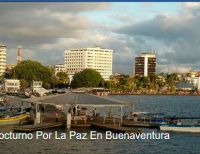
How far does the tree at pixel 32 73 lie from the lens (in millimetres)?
161750

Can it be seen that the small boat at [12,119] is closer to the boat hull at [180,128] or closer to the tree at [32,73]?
the boat hull at [180,128]

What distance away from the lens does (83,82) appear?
6457 inches

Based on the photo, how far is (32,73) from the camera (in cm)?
16162

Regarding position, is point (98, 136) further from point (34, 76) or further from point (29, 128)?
point (34, 76)

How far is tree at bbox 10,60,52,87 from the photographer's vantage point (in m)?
162

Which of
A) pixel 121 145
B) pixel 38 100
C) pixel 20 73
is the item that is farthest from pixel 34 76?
pixel 121 145

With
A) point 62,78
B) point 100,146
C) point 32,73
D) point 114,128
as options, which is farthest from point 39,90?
point 100,146

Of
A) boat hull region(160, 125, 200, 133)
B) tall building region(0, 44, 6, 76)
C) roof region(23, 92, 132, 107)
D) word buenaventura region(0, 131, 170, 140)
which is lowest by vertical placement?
word buenaventura region(0, 131, 170, 140)

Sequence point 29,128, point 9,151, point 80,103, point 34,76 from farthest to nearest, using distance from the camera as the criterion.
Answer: point 34,76, point 80,103, point 29,128, point 9,151

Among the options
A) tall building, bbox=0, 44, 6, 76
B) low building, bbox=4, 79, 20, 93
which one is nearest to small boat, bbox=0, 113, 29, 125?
low building, bbox=4, 79, 20, 93

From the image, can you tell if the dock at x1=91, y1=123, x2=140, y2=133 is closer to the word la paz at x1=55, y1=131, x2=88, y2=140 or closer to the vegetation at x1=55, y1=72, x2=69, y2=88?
the word la paz at x1=55, y1=131, x2=88, y2=140

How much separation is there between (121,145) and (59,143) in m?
4.20

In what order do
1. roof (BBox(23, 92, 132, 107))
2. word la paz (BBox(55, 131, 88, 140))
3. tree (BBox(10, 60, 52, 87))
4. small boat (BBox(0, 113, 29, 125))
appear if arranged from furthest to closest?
tree (BBox(10, 60, 52, 87)), small boat (BBox(0, 113, 29, 125)), roof (BBox(23, 92, 132, 107)), word la paz (BBox(55, 131, 88, 140))

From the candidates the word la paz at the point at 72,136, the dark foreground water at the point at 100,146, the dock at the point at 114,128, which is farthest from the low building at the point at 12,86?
the dark foreground water at the point at 100,146
